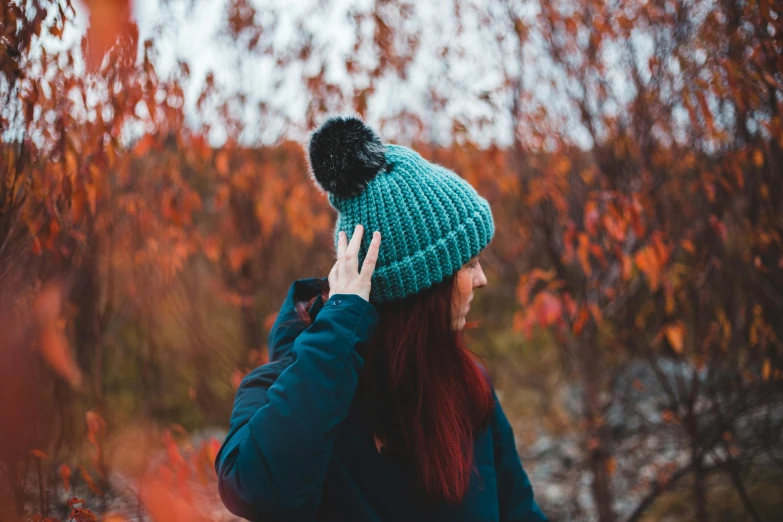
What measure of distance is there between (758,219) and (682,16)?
3.60 feet

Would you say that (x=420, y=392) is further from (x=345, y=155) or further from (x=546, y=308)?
(x=546, y=308)

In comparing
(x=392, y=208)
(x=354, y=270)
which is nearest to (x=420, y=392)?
(x=354, y=270)

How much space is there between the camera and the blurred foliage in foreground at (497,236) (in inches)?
72.7

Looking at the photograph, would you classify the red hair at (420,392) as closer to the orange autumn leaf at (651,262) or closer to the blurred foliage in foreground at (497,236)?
the blurred foliage in foreground at (497,236)

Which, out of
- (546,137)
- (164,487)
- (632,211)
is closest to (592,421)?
(632,211)

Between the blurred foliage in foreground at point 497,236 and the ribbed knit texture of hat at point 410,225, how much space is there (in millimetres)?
1003

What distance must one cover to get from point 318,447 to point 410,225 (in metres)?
0.58

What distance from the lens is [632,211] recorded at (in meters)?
2.52

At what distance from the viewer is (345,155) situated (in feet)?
4.43

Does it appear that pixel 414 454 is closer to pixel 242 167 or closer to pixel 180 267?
pixel 180 267

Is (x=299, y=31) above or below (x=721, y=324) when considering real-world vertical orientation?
above

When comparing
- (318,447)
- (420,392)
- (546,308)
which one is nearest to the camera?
(318,447)

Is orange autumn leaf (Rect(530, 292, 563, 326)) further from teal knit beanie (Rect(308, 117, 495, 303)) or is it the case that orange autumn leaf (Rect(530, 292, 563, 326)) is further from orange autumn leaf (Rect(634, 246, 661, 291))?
teal knit beanie (Rect(308, 117, 495, 303))

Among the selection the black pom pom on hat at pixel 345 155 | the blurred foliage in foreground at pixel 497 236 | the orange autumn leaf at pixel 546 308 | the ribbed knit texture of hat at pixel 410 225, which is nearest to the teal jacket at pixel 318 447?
the ribbed knit texture of hat at pixel 410 225
